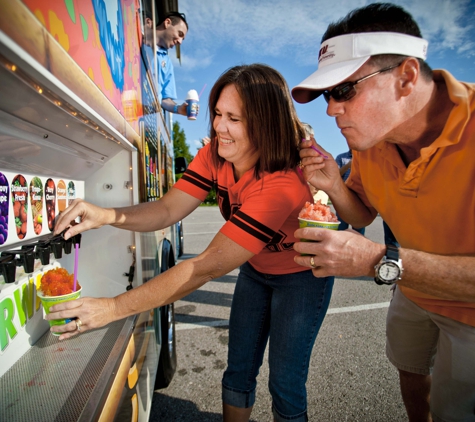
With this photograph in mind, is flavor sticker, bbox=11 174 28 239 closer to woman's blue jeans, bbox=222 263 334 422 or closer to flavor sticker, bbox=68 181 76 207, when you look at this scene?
flavor sticker, bbox=68 181 76 207

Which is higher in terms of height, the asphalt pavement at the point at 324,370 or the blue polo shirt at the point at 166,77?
the blue polo shirt at the point at 166,77

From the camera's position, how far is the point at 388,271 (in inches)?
46.3

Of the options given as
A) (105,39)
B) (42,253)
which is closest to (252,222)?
(42,253)

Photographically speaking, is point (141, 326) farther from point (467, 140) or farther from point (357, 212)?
point (467, 140)

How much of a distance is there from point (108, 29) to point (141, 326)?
1.31 metres

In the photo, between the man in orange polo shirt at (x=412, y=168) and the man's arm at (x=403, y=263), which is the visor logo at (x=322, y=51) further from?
the man's arm at (x=403, y=263)

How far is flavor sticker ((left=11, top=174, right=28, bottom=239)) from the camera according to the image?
→ 1.15m

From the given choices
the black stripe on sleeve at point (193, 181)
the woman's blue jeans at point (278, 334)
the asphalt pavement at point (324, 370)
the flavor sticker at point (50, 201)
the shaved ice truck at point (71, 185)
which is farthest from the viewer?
the asphalt pavement at point (324, 370)

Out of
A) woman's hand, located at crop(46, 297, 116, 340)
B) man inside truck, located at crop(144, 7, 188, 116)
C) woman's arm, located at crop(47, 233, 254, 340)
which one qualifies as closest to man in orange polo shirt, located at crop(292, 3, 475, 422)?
woman's arm, located at crop(47, 233, 254, 340)

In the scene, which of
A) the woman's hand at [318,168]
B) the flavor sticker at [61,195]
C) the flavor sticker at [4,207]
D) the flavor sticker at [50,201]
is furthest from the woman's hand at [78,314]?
the woman's hand at [318,168]

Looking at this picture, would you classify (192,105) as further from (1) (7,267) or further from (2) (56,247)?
(1) (7,267)

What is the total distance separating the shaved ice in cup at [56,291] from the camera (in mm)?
1169

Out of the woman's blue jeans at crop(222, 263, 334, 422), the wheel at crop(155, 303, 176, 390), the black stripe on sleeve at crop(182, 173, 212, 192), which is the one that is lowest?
the wheel at crop(155, 303, 176, 390)

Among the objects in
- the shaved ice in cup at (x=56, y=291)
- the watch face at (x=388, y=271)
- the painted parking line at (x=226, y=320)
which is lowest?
the painted parking line at (x=226, y=320)
